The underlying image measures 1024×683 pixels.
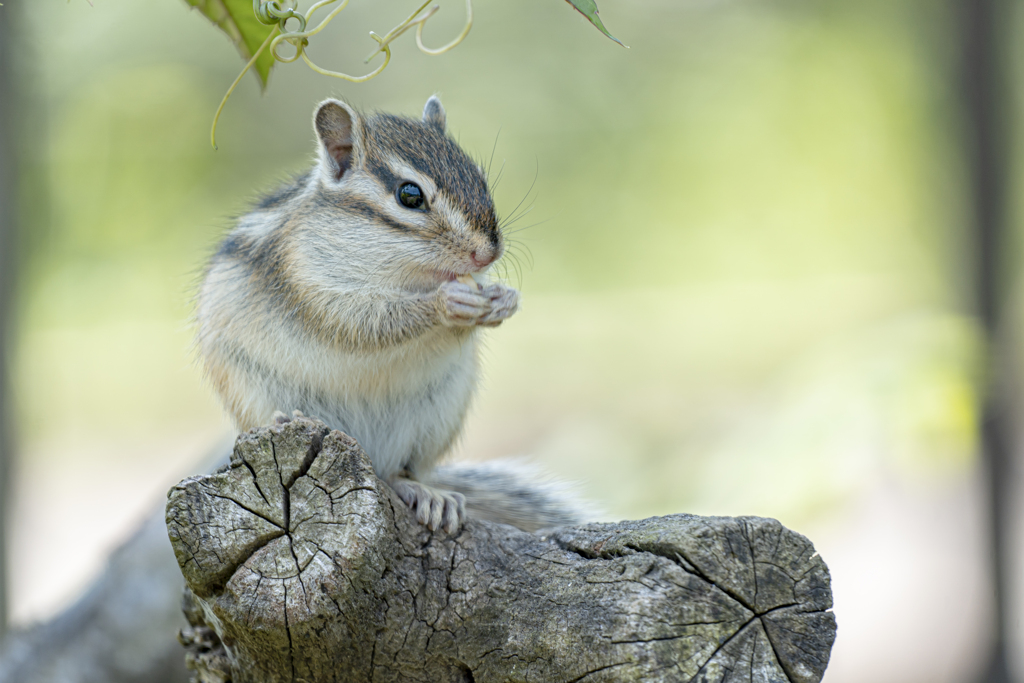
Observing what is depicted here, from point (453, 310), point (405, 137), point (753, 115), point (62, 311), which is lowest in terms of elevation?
point (453, 310)

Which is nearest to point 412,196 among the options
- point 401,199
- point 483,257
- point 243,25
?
point 401,199

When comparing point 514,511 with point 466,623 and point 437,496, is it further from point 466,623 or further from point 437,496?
point 466,623

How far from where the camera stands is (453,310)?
205 centimetres

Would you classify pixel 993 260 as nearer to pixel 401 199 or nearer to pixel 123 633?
pixel 401 199

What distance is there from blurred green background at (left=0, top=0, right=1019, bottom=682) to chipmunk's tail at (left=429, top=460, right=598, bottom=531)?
5.92 ft

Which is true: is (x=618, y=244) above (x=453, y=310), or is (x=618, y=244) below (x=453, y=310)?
above

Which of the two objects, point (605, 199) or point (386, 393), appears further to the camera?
point (605, 199)

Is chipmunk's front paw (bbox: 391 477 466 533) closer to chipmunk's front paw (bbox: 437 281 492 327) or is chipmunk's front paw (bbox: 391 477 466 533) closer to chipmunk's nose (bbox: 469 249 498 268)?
chipmunk's front paw (bbox: 437 281 492 327)

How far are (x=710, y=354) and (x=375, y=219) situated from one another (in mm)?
4532

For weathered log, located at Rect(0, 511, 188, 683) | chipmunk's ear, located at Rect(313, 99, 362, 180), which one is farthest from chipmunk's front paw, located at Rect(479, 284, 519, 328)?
weathered log, located at Rect(0, 511, 188, 683)

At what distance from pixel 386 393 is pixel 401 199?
52 cm

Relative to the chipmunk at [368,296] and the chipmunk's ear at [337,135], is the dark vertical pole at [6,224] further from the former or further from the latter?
the chipmunk's ear at [337,135]

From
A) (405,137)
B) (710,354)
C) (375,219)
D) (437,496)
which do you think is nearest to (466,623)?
(437,496)

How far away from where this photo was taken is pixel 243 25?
169cm
